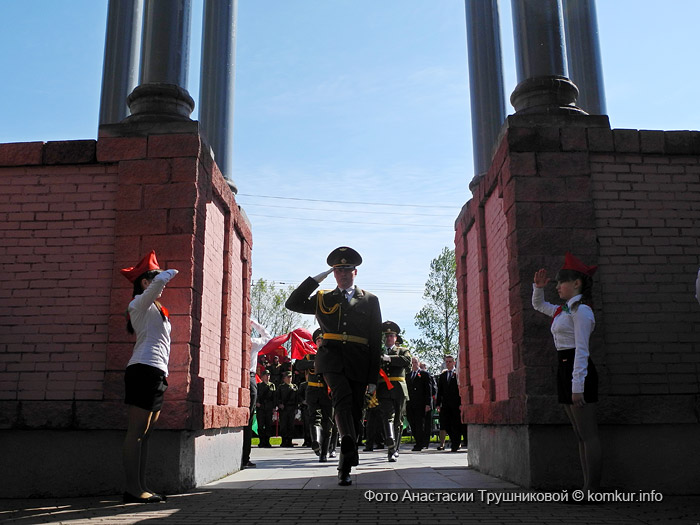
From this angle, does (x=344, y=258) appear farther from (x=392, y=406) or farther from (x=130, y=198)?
(x=392, y=406)

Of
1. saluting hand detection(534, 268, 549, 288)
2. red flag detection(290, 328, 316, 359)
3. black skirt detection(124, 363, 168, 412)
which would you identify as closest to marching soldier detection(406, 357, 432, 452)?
red flag detection(290, 328, 316, 359)

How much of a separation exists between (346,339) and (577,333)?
2.22 metres

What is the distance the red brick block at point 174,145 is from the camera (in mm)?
6766

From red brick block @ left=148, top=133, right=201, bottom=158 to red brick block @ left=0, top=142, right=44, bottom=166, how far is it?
123cm

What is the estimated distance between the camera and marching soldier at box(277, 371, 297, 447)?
57.3 ft

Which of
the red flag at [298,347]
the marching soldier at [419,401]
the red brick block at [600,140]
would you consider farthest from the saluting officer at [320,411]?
the red flag at [298,347]

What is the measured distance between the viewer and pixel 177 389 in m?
6.29

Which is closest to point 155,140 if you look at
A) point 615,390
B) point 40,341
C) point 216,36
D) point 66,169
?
point 66,169

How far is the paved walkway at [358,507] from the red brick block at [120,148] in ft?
10.7

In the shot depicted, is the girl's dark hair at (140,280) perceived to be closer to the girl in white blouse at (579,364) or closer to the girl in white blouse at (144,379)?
the girl in white blouse at (144,379)

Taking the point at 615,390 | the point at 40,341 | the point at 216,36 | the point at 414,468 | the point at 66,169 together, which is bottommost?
the point at 414,468

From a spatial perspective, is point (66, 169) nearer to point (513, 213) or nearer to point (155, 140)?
point (155, 140)

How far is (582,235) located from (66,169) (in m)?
5.23

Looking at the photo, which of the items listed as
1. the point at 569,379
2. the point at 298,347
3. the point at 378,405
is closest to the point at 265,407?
the point at 298,347
